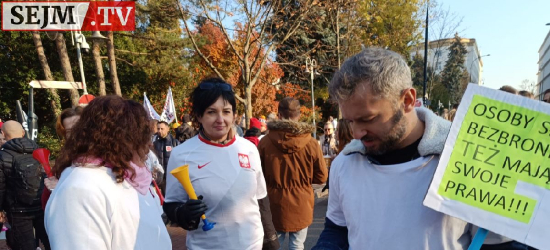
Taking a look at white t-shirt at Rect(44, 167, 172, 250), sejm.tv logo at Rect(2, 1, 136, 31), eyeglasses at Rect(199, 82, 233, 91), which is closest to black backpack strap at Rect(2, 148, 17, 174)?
eyeglasses at Rect(199, 82, 233, 91)

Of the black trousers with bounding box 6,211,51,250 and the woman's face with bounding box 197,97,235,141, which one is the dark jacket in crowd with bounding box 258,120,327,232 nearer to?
the woman's face with bounding box 197,97,235,141

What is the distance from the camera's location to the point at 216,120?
106 inches

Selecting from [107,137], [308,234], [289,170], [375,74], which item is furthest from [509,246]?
[308,234]

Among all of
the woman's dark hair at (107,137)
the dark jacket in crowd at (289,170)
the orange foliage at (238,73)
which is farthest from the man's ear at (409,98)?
the orange foliage at (238,73)

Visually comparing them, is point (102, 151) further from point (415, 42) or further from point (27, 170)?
point (415, 42)

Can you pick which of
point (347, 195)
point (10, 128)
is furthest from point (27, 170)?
point (347, 195)

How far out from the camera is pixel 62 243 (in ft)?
5.26

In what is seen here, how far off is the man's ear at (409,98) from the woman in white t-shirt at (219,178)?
145cm

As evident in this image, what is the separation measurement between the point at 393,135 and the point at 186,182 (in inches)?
53.5

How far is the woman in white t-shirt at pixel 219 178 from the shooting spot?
2598 millimetres

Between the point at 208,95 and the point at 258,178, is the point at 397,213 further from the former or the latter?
the point at 208,95

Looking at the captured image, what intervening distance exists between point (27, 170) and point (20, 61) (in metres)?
19.0

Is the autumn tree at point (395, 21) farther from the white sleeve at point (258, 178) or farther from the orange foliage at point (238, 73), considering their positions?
Result: the white sleeve at point (258, 178)

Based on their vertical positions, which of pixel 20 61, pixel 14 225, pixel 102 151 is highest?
pixel 20 61
